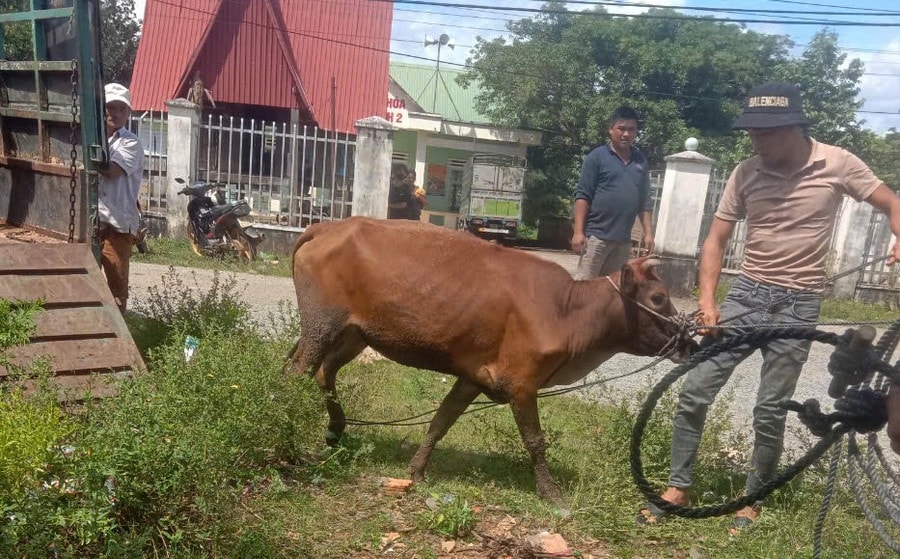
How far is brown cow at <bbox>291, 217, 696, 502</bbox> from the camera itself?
4219 mm

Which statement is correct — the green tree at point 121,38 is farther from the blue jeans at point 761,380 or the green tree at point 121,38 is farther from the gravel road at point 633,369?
the blue jeans at point 761,380

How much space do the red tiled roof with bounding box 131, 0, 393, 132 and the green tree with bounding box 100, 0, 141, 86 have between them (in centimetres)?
1465

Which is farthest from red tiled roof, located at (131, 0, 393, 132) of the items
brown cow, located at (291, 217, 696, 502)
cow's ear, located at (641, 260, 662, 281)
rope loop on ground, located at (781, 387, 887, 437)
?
rope loop on ground, located at (781, 387, 887, 437)

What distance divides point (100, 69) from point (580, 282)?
11.5 ft

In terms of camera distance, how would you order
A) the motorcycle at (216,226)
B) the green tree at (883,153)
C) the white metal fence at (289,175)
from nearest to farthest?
the motorcycle at (216,226), the white metal fence at (289,175), the green tree at (883,153)

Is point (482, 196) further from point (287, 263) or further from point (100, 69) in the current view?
point (100, 69)

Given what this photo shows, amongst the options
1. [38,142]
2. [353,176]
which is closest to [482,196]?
[353,176]

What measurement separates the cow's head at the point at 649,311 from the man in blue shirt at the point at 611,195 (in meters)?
1.63

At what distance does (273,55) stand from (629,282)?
16173mm

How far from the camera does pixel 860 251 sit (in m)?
13.1

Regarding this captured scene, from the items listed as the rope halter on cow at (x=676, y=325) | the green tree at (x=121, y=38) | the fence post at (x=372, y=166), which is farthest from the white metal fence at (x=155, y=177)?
the green tree at (x=121, y=38)

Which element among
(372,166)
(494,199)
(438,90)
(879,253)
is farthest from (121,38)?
(879,253)

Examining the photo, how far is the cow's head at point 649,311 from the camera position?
4.14m

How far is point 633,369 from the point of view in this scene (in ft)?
25.7
